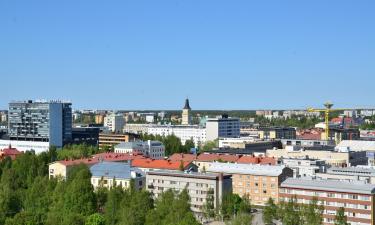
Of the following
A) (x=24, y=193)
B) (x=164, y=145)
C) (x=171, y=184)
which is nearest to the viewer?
(x=24, y=193)

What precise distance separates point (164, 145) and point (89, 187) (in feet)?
98.9

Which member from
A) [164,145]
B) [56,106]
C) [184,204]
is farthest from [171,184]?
[56,106]

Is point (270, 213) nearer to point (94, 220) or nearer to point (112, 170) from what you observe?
point (94, 220)

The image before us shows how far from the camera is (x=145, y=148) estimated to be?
55062mm

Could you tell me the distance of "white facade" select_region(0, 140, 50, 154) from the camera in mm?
58312

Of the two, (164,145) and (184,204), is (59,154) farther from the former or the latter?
(184,204)

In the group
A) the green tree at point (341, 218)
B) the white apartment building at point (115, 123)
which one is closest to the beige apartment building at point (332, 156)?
the green tree at point (341, 218)

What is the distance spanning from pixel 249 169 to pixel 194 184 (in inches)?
191

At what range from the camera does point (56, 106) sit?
59.2 m

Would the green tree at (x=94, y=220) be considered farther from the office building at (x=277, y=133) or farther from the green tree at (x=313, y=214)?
the office building at (x=277, y=133)

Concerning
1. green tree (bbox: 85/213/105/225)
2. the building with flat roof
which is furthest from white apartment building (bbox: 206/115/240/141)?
green tree (bbox: 85/213/105/225)

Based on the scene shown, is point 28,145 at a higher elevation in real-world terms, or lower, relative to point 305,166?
higher

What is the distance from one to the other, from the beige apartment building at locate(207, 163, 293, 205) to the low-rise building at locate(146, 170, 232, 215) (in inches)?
124

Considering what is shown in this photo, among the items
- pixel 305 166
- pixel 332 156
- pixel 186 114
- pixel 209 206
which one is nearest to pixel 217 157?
pixel 305 166
